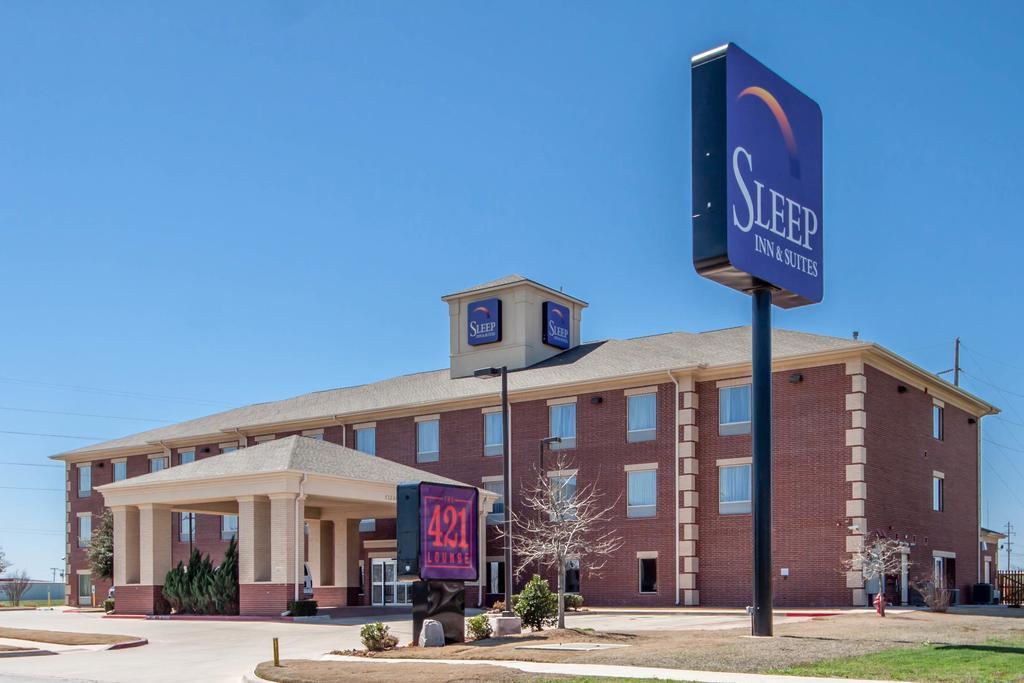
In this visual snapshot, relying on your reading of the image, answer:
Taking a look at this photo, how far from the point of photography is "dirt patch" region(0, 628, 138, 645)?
29500 mm

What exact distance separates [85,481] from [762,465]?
53.4 metres

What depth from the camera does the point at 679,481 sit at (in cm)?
4297

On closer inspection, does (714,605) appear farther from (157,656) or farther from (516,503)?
(157,656)

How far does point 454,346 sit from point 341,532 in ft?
34.2

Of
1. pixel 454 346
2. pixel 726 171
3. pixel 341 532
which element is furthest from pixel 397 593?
pixel 726 171

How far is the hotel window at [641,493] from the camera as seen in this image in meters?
43.9

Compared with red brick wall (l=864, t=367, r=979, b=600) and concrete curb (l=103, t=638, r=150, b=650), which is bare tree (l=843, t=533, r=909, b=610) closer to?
red brick wall (l=864, t=367, r=979, b=600)

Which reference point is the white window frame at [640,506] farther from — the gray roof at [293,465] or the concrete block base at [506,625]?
the concrete block base at [506,625]

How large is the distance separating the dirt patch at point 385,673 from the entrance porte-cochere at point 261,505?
52.2 ft

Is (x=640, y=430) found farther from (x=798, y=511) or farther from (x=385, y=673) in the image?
(x=385, y=673)

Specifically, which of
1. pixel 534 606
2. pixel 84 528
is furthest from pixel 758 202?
pixel 84 528

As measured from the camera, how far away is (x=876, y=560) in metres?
36.3

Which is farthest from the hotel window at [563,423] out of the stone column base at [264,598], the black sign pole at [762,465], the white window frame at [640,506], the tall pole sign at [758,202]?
the black sign pole at [762,465]

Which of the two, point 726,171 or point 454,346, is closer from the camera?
point 726,171
